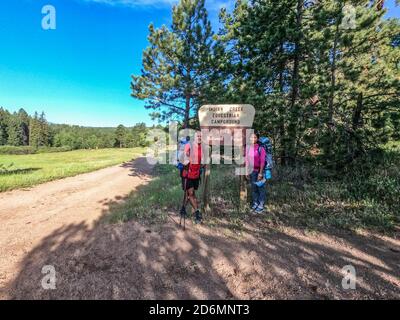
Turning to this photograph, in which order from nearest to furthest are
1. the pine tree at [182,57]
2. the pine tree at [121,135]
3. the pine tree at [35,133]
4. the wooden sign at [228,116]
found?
the wooden sign at [228,116], the pine tree at [182,57], the pine tree at [35,133], the pine tree at [121,135]

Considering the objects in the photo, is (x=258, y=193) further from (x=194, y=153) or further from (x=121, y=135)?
(x=121, y=135)

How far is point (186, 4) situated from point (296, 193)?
1464 centimetres

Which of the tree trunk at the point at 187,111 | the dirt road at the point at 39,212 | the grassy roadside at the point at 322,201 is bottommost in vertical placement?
the dirt road at the point at 39,212

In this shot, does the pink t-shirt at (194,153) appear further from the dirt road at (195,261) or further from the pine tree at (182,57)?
the pine tree at (182,57)

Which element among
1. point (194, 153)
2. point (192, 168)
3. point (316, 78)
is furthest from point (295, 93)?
point (192, 168)

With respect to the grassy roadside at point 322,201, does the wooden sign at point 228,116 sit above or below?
above

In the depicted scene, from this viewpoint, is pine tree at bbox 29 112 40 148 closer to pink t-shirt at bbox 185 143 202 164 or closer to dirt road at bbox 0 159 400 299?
dirt road at bbox 0 159 400 299

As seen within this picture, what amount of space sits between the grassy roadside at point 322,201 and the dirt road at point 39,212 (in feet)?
4.11

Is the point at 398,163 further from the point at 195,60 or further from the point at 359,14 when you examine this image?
the point at 195,60

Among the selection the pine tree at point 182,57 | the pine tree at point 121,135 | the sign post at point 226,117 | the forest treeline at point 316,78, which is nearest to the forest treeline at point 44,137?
the pine tree at point 121,135

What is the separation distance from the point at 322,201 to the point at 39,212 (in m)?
9.29

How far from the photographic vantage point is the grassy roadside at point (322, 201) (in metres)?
5.55

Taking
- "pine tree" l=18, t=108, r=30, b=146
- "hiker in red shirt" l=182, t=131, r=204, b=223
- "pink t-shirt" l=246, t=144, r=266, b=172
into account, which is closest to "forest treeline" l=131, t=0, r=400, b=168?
"pink t-shirt" l=246, t=144, r=266, b=172

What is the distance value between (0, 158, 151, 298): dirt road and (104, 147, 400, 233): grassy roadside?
1.25 metres
